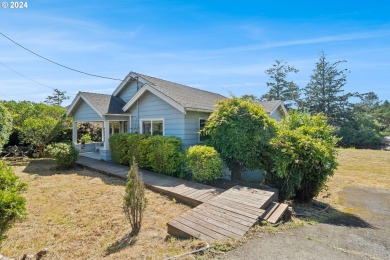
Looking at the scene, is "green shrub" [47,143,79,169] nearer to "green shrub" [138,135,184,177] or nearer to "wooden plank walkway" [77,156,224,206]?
"wooden plank walkway" [77,156,224,206]

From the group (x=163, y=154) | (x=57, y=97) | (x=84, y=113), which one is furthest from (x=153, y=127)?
(x=57, y=97)

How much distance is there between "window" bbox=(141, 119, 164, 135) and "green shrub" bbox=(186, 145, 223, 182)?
142 inches

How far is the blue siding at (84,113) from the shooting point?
43.8 feet

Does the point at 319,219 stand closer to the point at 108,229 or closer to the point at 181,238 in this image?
the point at 181,238

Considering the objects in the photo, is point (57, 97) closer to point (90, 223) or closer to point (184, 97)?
point (184, 97)

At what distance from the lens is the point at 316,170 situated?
707cm

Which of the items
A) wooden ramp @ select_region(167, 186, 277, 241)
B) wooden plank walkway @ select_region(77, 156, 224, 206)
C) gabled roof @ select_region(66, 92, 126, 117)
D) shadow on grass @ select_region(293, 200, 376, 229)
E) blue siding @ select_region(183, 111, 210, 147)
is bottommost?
shadow on grass @ select_region(293, 200, 376, 229)

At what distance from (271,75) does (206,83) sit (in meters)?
23.1

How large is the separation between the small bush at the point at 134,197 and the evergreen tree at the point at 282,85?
37330 millimetres

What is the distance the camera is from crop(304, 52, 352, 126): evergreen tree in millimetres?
33750

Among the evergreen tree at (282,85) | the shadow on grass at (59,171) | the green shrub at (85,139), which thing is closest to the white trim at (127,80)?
the green shrub at (85,139)

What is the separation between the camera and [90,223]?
16.7 feet

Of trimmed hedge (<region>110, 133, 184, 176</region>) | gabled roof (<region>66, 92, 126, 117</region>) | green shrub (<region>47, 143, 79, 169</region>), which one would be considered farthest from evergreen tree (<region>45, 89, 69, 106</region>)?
trimmed hedge (<region>110, 133, 184, 176</region>)

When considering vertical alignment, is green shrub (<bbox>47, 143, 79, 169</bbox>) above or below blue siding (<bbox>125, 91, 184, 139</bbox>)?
below
